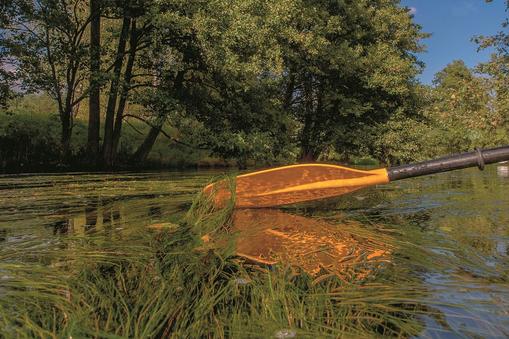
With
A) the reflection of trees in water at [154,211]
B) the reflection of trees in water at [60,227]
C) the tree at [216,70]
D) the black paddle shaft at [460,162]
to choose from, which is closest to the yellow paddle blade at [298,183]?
the black paddle shaft at [460,162]

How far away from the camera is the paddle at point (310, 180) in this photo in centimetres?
420

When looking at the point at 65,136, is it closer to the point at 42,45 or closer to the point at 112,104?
the point at 112,104

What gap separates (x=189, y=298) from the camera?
6.97 feet

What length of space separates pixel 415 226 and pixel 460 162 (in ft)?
2.82

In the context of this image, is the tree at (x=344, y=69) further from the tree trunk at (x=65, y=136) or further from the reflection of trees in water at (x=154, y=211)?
the reflection of trees in water at (x=154, y=211)

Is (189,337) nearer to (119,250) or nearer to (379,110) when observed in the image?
(119,250)

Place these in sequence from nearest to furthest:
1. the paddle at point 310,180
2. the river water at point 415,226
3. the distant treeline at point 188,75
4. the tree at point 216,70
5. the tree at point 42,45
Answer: the river water at point 415,226 < the paddle at point 310,180 < the tree at point 216,70 < the distant treeline at point 188,75 < the tree at point 42,45

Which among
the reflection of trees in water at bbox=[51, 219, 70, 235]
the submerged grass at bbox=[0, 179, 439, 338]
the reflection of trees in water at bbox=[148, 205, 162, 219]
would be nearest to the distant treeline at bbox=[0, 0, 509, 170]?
the reflection of trees in water at bbox=[148, 205, 162, 219]

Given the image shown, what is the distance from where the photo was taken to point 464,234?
3949 millimetres

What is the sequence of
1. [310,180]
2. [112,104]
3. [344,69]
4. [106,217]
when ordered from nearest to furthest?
[310,180]
[106,217]
[112,104]
[344,69]

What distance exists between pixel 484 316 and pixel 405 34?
25.3 m

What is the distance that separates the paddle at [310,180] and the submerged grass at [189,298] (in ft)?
5.68

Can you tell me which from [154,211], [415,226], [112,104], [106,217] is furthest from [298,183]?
[112,104]

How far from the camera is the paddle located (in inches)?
165
